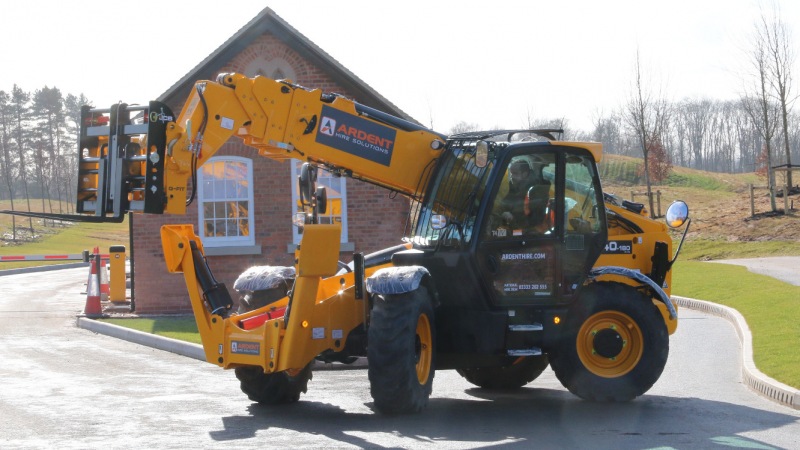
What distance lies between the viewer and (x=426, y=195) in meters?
11.1

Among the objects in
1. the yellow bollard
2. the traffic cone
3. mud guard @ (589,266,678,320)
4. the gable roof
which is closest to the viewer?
mud guard @ (589,266,678,320)

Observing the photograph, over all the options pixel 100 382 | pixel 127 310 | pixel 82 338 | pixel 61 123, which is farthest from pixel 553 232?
pixel 61 123

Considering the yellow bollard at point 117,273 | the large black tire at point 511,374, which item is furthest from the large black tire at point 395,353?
the yellow bollard at point 117,273

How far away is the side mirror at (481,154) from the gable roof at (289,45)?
10.6 m

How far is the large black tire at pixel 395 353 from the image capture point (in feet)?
31.0

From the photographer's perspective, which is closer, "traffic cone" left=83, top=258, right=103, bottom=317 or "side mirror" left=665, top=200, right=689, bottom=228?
"side mirror" left=665, top=200, right=689, bottom=228

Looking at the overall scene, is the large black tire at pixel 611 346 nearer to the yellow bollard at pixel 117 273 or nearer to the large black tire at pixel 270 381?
the large black tire at pixel 270 381

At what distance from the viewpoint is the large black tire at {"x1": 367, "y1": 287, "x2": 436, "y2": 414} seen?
9.45 m

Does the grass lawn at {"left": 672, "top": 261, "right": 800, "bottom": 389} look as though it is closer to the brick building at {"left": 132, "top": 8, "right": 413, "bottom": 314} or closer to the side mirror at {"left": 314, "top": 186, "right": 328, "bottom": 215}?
the side mirror at {"left": 314, "top": 186, "right": 328, "bottom": 215}

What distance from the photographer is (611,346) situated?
10797 millimetres

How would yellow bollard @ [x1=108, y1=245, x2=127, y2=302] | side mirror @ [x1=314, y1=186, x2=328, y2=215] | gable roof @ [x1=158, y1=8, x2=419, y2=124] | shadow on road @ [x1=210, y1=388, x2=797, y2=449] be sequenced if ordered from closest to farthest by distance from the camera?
1. shadow on road @ [x1=210, y1=388, x2=797, y2=449]
2. side mirror @ [x1=314, y1=186, x2=328, y2=215]
3. gable roof @ [x1=158, y1=8, x2=419, y2=124]
4. yellow bollard @ [x1=108, y1=245, x2=127, y2=302]

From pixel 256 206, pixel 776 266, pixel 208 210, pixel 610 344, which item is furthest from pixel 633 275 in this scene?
pixel 776 266

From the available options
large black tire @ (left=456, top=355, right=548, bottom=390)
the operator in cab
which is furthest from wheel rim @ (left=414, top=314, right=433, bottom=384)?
large black tire @ (left=456, top=355, right=548, bottom=390)

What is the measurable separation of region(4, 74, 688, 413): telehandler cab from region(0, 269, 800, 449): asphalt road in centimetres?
46
